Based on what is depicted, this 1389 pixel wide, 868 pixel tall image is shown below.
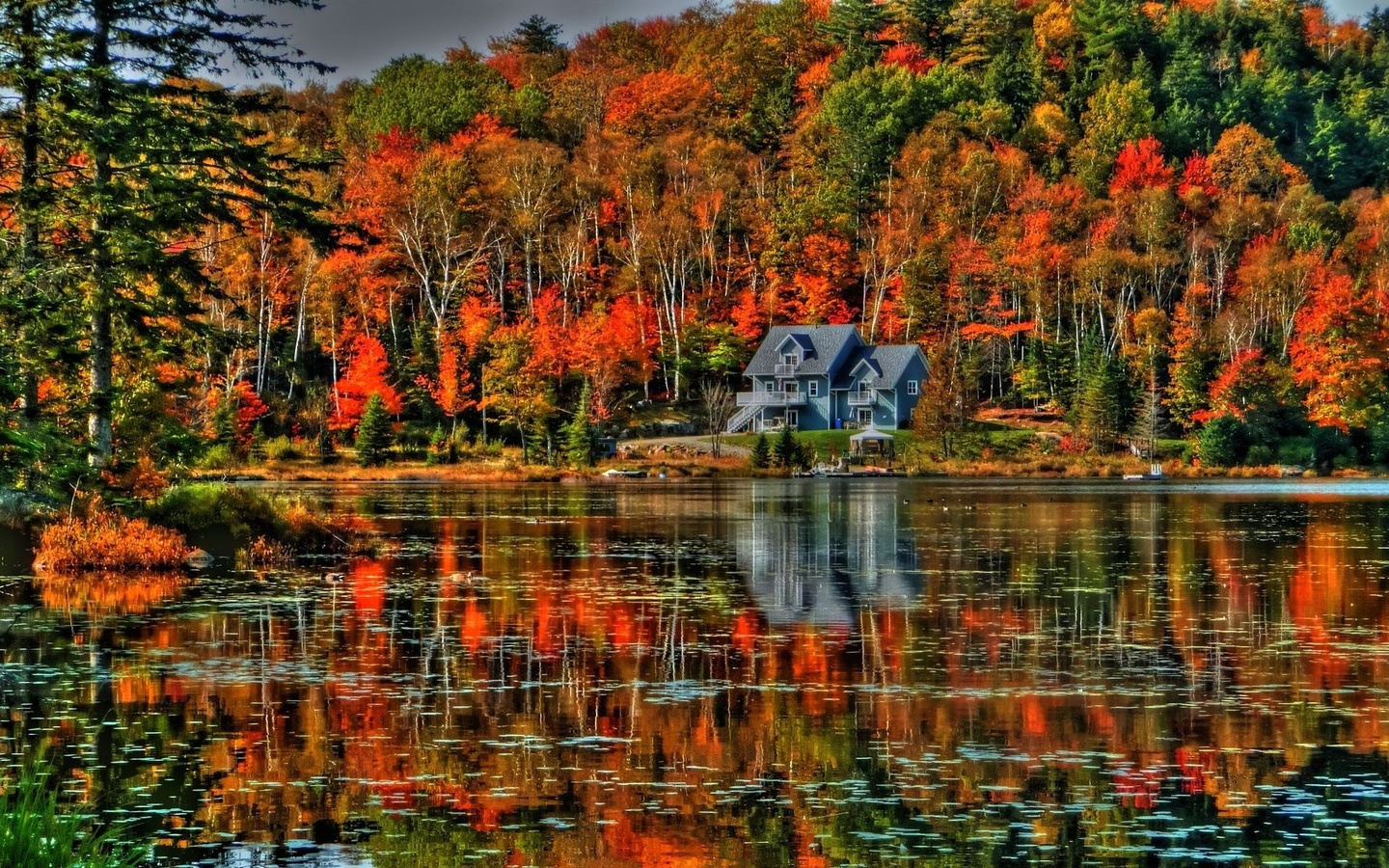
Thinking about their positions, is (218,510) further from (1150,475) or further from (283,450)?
(1150,475)

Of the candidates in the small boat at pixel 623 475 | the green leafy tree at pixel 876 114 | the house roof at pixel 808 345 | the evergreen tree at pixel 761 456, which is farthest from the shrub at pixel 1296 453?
the green leafy tree at pixel 876 114

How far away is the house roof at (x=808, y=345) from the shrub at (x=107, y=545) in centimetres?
7189

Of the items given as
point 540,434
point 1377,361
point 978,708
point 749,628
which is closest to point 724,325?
point 540,434

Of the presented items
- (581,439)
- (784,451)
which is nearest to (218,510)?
(581,439)

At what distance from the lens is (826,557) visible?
123ft

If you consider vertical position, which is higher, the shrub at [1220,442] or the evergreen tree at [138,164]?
the evergreen tree at [138,164]

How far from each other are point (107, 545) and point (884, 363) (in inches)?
2951

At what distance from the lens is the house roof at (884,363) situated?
101438mm

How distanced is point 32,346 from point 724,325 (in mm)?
85021

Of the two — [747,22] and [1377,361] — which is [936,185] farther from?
[747,22]

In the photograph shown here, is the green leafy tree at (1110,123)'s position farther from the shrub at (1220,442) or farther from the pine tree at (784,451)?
the pine tree at (784,451)

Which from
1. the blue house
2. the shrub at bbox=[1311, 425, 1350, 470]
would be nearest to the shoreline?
the shrub at bbox=[1311, 425, 1350, 470]

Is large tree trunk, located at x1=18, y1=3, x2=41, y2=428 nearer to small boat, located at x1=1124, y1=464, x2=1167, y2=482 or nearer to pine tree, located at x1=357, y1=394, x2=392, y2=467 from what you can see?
pine tree, located at x1=357, y1=394, x2=392, y2=467

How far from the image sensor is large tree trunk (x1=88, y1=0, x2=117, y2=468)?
98.0 feet
